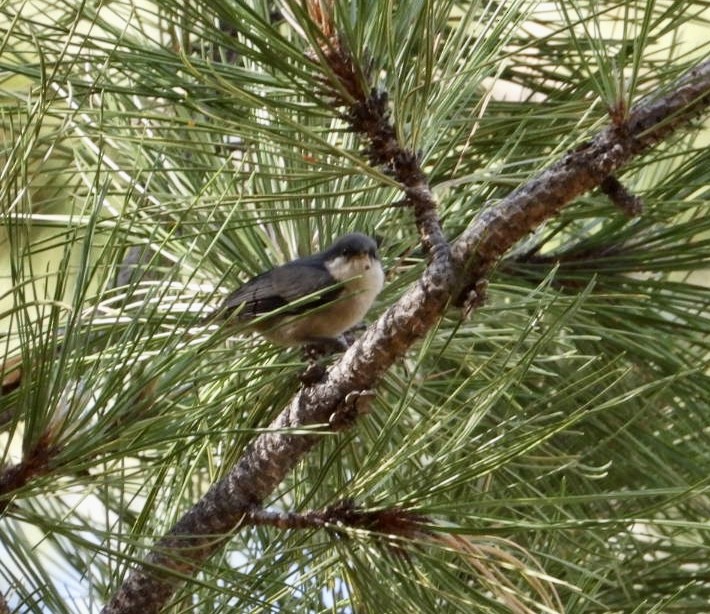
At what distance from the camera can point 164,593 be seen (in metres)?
0.89

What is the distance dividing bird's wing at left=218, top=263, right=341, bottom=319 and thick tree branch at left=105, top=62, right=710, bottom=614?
26 cm

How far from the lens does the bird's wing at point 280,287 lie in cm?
116

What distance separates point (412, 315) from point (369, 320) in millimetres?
416

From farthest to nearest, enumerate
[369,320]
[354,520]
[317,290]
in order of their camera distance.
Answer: [369,320], [317,290], [354,520]

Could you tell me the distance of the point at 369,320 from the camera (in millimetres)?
1266

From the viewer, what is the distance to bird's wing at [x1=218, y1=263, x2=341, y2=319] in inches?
45.5

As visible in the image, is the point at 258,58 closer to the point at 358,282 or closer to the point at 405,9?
the point at 405,9

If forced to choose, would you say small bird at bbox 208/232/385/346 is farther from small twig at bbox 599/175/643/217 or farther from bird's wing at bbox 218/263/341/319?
small twig at bbox 599/175/643/217

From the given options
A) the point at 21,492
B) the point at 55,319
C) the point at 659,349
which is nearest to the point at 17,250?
the point at 55,319

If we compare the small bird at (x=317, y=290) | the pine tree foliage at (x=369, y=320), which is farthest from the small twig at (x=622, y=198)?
the small bird at (x=317, y=290)

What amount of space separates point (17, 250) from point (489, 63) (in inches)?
17.4

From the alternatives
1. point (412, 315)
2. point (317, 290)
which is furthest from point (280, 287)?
point (412, 315)

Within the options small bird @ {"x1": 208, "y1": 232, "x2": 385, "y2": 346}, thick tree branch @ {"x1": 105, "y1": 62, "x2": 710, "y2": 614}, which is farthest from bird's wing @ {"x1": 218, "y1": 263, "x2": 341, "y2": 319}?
thick tree branch @ {"x1": 105, "y1": 62, "x2": 710, "y2": 614}

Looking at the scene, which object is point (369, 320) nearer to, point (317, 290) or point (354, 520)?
point (317, 290)
